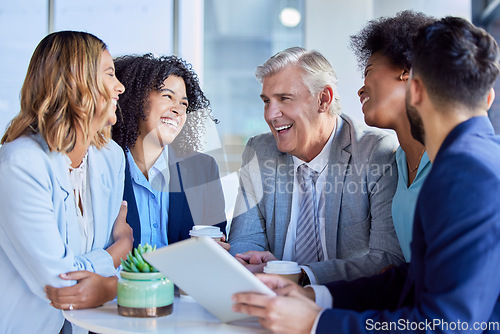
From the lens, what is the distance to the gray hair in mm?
2375

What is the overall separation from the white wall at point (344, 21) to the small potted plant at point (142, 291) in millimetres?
3117

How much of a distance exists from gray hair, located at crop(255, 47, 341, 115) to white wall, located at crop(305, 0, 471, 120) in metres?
1.77

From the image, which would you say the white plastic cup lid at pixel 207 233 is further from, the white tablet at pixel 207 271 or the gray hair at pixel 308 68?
the gray hair at pixel 308 68

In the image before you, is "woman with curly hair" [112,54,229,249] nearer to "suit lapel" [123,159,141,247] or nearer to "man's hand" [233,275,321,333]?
"suit lapel" [123,159,141,247]

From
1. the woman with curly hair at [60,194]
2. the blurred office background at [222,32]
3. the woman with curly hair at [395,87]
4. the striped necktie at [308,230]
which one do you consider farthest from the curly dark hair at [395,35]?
the blurred office background at [222,32]

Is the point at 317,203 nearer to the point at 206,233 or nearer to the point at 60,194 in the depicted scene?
the point at 206,233

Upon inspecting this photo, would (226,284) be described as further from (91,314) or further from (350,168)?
(350,168)

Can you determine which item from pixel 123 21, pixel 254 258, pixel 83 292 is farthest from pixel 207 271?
pixel 123 21

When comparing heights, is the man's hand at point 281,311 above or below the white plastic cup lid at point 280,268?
above

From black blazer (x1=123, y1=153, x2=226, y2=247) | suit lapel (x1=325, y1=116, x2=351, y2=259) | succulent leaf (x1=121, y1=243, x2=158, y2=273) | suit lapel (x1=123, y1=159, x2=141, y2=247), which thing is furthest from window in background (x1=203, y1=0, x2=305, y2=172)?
succulent leaf (x1=121, y1=243, x2=158, y2=273)

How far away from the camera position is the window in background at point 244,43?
4.29 m

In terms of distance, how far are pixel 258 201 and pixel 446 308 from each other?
53.4 inches

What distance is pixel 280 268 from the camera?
1470 mm

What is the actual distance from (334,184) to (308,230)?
0.23 m
